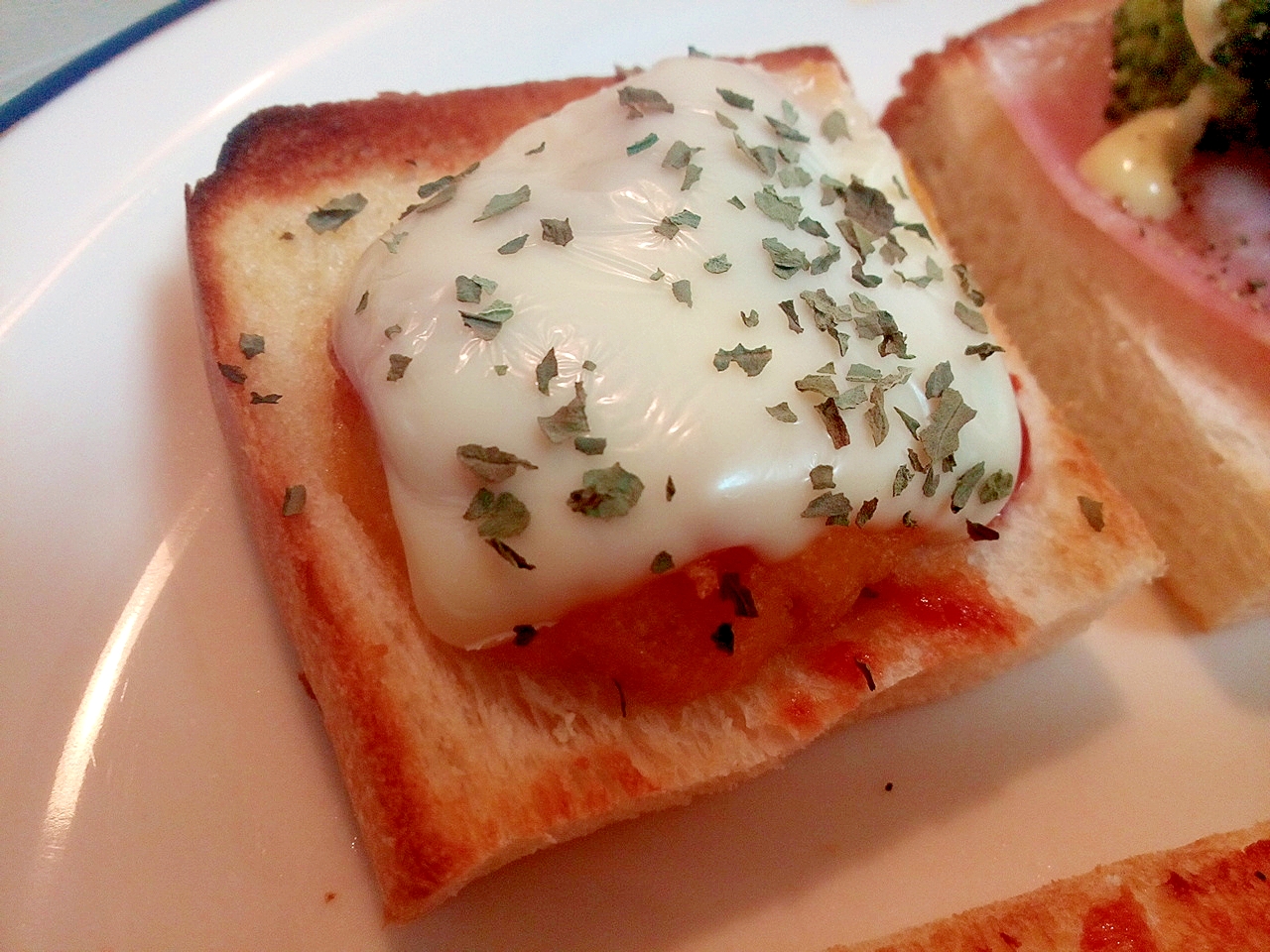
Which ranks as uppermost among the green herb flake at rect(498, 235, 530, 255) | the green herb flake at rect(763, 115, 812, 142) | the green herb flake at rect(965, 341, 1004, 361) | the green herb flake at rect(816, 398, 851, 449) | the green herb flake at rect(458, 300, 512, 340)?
the green herb flake at rect(498, 235, 530, 255)

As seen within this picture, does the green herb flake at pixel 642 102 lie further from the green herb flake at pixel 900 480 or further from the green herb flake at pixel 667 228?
the green herb flake at pixel 900 480

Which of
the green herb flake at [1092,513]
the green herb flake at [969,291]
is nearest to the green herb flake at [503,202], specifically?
the green herb flake at [969,291]

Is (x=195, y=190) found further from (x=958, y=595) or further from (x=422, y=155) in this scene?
(x=958, y=595)

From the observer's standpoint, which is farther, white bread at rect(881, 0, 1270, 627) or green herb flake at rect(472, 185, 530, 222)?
white bread at rect(881, 0, 1270, 627)

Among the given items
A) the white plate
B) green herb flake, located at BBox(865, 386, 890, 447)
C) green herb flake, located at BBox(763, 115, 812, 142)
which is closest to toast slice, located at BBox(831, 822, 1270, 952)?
the white plate

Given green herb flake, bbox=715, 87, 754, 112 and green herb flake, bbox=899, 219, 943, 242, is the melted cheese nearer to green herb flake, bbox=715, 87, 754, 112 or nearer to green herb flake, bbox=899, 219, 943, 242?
green herb flake, bbox=899, 219, 943, 242

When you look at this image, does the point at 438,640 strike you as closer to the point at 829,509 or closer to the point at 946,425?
the point at 829,509
